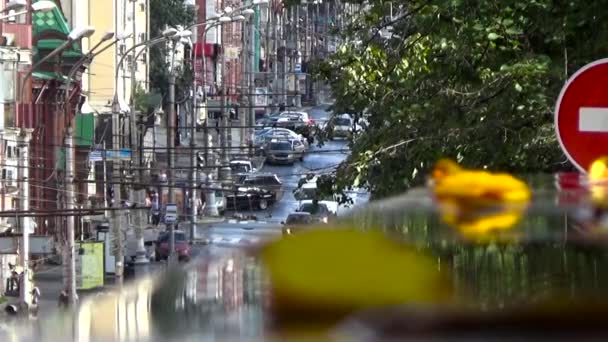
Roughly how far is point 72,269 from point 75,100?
867 inches

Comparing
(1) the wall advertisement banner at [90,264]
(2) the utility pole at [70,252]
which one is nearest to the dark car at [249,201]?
(1) the wall advertisement banner at [90,264]

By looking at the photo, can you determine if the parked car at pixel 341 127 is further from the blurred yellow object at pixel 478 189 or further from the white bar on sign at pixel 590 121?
the blurred yellow object at pixel 478 189

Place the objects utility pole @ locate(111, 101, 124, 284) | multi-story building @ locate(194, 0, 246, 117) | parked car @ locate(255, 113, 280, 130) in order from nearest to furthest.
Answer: utility pole @ locate(111, 101, 124, 284) < parked car @ locate(255, 113, 280, 130) < multi-story building @ locate(194, 0, 246, 117)

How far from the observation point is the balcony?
46.6 metres

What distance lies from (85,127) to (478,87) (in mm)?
46739

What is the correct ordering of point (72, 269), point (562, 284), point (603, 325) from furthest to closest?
point (72, 269)
point (562, 284)
point (603, 325)

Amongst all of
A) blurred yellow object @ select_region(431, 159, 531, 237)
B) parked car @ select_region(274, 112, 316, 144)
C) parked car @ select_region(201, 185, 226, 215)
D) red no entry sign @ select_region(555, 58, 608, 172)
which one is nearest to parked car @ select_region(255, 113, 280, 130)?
parked car @ select_region(274, 112, 316, 144)

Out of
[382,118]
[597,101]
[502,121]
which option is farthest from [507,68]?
[382,118]

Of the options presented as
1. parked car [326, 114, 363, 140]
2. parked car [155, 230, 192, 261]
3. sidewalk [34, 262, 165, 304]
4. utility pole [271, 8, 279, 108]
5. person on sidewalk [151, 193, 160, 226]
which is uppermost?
utility pole [271, 8, 279, 108]

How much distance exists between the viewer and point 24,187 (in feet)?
149

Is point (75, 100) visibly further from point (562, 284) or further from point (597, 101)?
point (562, 284)

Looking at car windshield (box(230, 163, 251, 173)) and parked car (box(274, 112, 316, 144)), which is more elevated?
parked car (box(274, 112, 316, 144))

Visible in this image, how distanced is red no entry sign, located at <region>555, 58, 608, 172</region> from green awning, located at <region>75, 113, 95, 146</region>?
49753 millimetres

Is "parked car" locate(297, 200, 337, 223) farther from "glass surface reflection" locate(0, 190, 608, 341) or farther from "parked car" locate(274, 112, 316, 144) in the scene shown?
"parked car" locate(274, 112, 316, 144)
